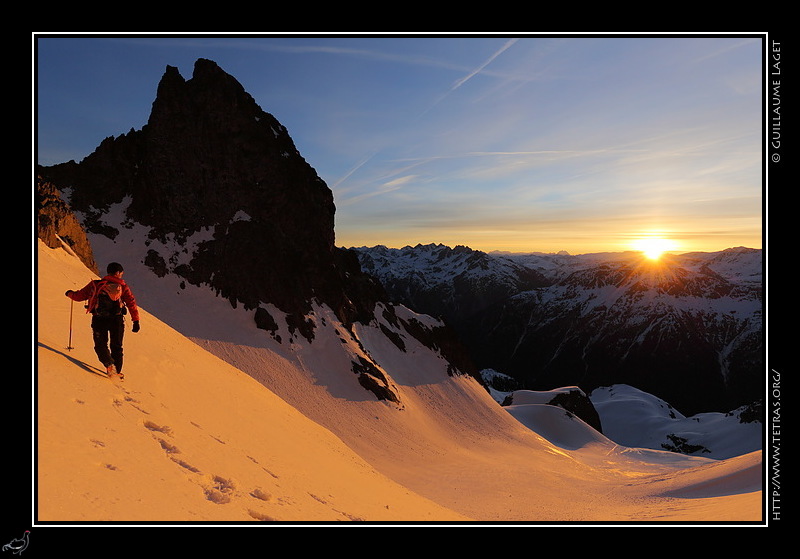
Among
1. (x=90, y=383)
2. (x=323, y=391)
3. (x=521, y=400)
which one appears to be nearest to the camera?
(x=90, y=383)

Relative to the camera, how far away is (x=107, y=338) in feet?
27.4

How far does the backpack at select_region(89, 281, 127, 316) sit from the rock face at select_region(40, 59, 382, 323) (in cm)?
4046

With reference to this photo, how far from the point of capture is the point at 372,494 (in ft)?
→ 38.5

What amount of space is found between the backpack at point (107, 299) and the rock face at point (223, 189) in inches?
1593

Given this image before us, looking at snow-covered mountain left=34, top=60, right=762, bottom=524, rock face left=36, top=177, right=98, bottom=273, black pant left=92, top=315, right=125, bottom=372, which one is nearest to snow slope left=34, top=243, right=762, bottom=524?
snow-covered mountain left=34, top=60, right=762, bottom=524

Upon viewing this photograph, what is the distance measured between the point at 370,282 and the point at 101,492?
62.3 meters

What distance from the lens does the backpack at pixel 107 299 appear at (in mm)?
8172

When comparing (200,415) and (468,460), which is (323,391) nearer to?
(468,460)

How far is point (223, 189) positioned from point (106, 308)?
51.4m
